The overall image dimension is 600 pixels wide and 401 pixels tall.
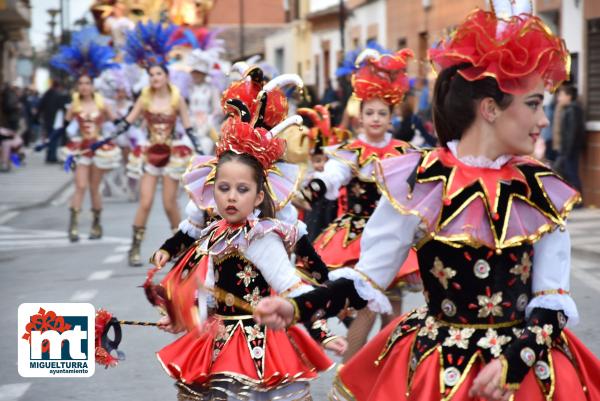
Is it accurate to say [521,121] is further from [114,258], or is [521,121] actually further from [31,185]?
[31,185]

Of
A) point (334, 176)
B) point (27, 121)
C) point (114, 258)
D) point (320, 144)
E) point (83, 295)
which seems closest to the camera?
point (334, 176)

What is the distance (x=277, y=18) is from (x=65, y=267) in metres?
62.8

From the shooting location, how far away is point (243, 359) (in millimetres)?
5141

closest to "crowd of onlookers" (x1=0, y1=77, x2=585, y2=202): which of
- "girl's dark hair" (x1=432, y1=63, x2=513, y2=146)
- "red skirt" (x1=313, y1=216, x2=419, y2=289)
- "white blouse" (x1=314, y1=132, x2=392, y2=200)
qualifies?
"white blouse" (x1=314, y1=132, x2=392, y2=200)

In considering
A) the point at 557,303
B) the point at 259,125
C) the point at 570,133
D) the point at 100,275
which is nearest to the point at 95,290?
the point at 100,275

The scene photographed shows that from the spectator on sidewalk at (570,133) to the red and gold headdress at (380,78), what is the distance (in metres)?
10.3

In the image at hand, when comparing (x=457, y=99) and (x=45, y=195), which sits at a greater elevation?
(x=457, y=99)

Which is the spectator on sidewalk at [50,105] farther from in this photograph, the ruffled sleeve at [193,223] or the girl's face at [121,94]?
the ruffled sleeve at [193,223]

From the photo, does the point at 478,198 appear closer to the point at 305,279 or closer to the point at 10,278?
the point at 305,279

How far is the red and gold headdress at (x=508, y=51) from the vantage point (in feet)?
12.4

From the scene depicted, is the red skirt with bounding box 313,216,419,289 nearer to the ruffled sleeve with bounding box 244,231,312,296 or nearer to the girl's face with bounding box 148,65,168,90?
the ruffled sleeve with bounding box 244,231,312,296

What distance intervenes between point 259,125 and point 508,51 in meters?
1.91

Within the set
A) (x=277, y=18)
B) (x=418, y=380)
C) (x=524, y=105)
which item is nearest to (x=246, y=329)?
(x=418, y=380)

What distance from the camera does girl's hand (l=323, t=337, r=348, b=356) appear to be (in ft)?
15.5
